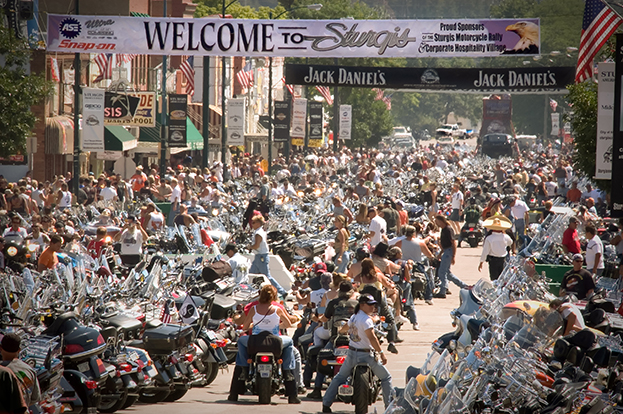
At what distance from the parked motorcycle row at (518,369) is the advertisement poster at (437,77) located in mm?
20250

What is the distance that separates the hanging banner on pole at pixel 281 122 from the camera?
161ft

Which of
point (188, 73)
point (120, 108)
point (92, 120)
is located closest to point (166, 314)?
point (92, 120)

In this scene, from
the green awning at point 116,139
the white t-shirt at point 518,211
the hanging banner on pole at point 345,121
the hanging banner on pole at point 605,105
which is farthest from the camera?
the hanging banner on pole at point 345,121

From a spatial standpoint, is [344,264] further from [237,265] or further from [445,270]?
[237,265]

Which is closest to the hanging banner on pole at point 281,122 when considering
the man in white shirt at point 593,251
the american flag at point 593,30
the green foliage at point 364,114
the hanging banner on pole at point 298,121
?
the hanging banner on pole at point 298,121

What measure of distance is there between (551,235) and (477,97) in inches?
6390

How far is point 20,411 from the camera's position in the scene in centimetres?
727

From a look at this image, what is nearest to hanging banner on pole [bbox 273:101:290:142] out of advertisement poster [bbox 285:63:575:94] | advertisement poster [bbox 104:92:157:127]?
advertisement poster [bbox 104:92:157:127]

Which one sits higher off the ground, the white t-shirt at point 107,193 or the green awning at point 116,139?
the green awning at point 116,139

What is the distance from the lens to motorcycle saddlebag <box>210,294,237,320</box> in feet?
42.3

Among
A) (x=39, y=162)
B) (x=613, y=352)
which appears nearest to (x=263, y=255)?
(x=613, y=352)

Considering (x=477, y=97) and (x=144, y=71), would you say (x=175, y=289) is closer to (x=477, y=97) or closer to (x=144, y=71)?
(x=144, y=71)

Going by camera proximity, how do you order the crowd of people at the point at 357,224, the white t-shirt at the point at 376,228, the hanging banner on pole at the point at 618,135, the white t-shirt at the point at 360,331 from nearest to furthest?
the white t-shirt at the point at 360,331
the hanging banner on pole at the point at 618,135
the crowd of people at the point at 357,224
the white t-shirt at the point at 376,228

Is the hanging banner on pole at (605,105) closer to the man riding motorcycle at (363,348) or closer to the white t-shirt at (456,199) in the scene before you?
the man riding motorcycle at (363,348)
